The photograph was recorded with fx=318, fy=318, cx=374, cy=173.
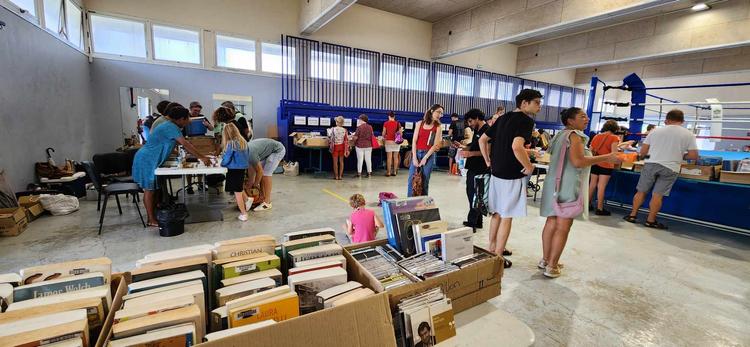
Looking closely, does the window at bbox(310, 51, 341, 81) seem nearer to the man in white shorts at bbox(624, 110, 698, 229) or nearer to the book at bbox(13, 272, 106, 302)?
the man in white shorts at bbox(624, 110, 698, 229)

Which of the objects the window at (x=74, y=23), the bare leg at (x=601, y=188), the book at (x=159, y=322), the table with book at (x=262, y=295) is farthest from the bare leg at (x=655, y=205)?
the window at (x=74, y=23)

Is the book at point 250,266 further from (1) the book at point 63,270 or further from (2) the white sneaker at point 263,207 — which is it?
(2) the white sneaker at point 263,207

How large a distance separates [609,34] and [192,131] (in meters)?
11.6

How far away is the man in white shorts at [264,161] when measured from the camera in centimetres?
445

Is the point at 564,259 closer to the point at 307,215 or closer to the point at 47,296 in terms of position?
the point at 307,215

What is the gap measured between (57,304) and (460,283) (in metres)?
1.38

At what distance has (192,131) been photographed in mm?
5742

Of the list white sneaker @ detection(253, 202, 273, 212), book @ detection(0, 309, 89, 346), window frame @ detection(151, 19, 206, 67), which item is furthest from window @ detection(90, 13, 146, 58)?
book @ detection(0, 309, 89, 346)

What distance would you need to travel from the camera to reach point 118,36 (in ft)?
21.9

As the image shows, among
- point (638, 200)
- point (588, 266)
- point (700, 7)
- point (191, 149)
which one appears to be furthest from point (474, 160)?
point (700, 7)

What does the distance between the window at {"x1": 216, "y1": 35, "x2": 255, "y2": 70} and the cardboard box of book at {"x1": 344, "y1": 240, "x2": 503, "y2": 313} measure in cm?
768

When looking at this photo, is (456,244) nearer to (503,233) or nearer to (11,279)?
(503,233)

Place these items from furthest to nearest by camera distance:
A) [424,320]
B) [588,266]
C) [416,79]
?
1. [416,79]
2. [588,266]
3. [424,320]

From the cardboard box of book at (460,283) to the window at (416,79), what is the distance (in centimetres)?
944
